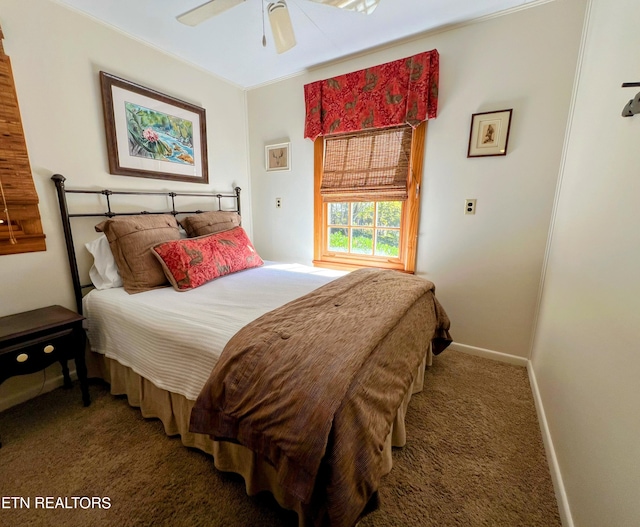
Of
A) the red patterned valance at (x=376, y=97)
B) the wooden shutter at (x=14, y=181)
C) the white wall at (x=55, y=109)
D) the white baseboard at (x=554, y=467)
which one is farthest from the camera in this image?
the red patterned valance at (x=376, y=97)

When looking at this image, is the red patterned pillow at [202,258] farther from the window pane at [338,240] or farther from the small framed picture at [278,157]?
the small framed picture at [278,157]

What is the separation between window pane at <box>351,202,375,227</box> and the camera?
2.59 metres

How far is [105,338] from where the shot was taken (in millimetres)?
1648

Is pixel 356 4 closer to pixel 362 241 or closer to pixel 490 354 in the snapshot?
pixel 362 241

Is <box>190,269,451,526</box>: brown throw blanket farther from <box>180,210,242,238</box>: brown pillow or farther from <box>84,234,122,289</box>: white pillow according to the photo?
<box>180,210,242,238</box>: brown pillow

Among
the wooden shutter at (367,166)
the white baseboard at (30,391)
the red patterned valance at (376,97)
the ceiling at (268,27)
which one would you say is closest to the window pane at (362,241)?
the wooden shutter at (367,166)

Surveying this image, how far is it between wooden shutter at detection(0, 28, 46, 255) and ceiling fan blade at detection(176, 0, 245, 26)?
0.97 meters

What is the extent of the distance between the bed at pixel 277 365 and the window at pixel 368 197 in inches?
26.5

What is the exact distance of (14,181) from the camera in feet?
5.10

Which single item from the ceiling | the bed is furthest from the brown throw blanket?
the ceiling

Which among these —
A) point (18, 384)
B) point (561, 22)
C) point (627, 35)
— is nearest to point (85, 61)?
point (18, 384)

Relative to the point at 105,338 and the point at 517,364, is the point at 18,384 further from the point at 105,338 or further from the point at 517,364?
the point at 517,364

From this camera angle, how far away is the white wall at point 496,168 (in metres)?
1.80

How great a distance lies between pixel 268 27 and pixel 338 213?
1553mm
